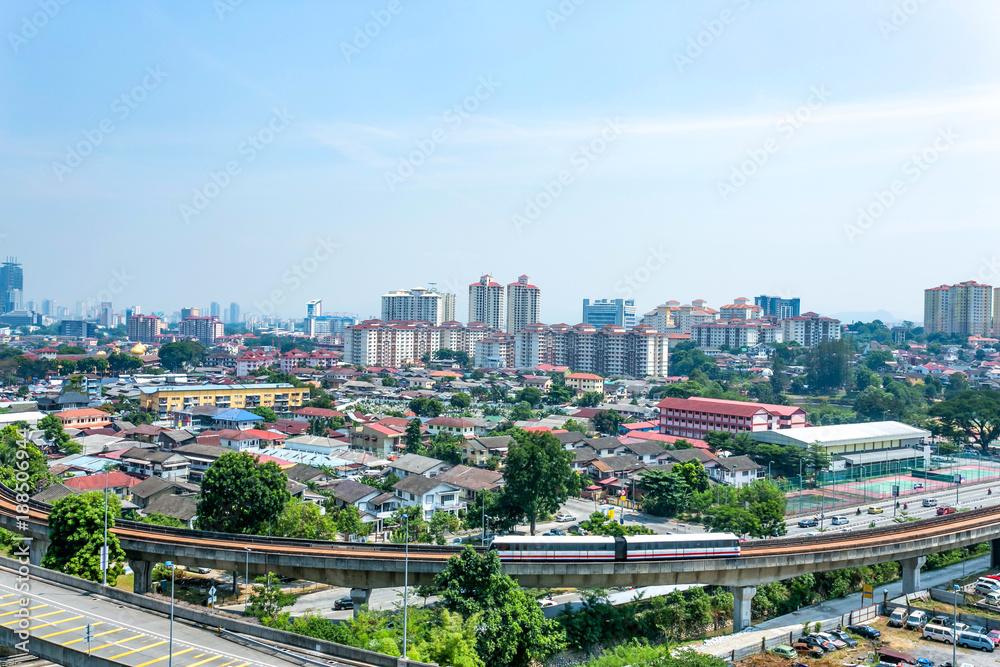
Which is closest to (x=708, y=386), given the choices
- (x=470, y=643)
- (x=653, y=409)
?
(x=653, y=409)

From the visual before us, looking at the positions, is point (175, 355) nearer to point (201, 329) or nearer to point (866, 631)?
point (201, 329)

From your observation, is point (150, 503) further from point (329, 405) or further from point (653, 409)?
point (653, 409)

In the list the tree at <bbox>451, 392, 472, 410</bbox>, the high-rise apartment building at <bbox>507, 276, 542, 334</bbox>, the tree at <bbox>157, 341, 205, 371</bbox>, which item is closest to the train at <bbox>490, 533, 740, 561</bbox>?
the tree at <bbox>451, 392, 472, 410</bbox>

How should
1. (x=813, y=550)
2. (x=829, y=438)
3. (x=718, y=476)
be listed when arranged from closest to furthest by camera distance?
(x=813, y=550) < (x=718, y=476) < (x=829, y=438)

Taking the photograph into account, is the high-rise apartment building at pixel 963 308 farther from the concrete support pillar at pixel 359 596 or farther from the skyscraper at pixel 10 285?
the skyscraper at pixel 10 285

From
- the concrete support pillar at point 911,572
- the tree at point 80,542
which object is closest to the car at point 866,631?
the concrete support pillar at point 911,572

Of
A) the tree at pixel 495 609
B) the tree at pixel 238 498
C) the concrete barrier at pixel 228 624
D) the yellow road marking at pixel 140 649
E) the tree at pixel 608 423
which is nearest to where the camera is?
the yellow road marking at pixel 140 649

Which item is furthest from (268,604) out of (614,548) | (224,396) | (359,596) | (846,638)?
(224,396)
